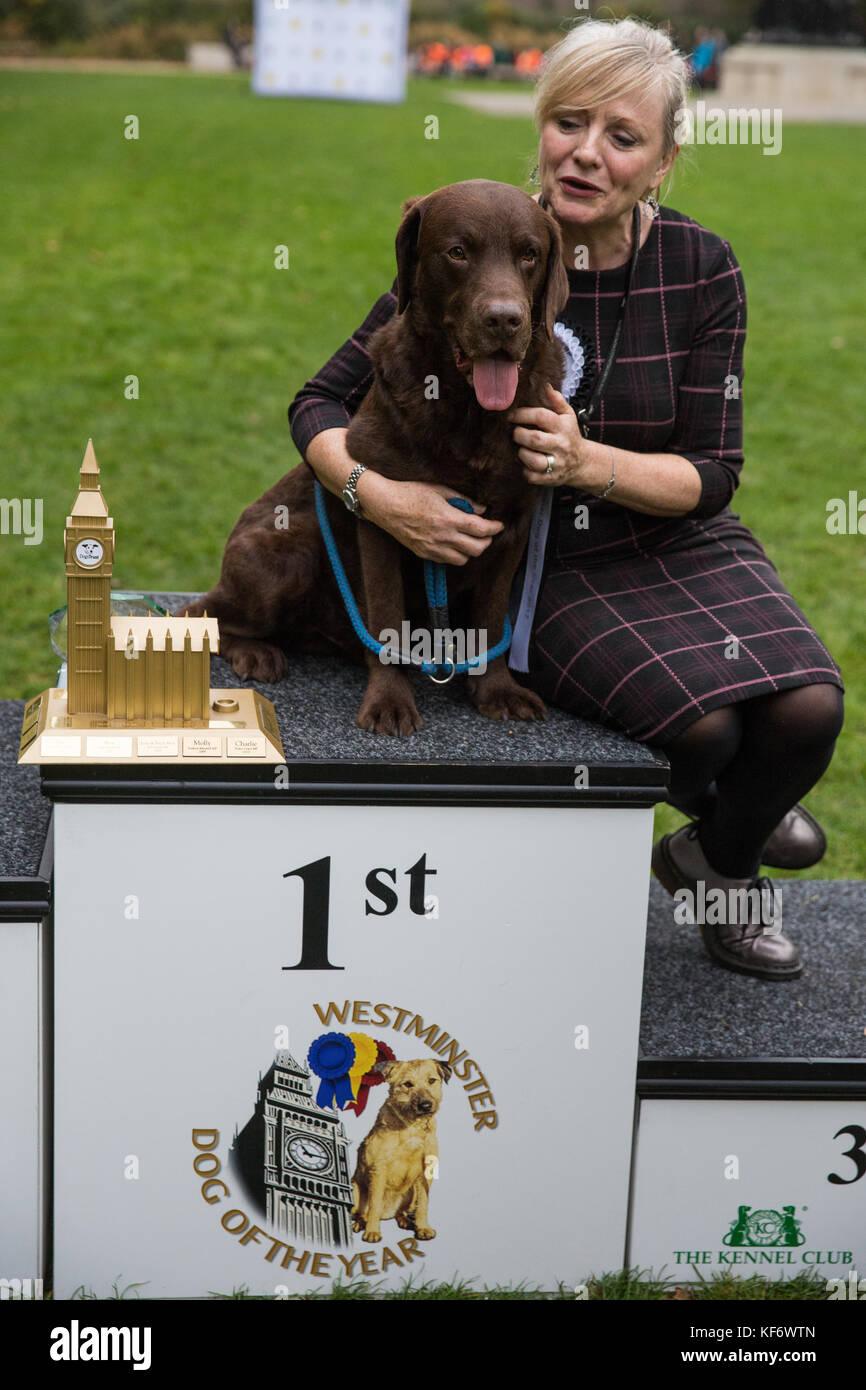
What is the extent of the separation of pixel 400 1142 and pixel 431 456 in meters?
1.00

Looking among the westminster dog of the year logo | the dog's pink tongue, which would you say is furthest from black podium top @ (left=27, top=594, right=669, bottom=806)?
the dog's pink tongue

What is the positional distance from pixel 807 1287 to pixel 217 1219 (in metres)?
0.92

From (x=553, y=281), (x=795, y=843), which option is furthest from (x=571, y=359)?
(x=795, y=843)

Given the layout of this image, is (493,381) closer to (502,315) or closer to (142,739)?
(502,315)

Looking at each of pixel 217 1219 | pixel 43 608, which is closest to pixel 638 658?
pixel 217 1219

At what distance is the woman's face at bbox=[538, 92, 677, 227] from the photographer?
214 centimetres

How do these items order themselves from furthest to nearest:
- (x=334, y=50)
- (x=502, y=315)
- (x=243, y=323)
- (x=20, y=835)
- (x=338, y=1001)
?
(x=334, y=50)
(x=243, y=323)
(x=20, y=835)
(x=338, y=1001)
(x=502, y=315)

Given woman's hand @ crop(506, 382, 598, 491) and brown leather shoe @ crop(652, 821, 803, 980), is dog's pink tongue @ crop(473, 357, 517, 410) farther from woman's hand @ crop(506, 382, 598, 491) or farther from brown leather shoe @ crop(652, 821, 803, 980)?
brown leather shoe @ crop(652, 821, 803, 980)

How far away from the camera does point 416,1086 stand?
201 cm

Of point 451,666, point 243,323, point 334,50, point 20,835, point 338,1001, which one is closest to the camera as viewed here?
point 338,1001

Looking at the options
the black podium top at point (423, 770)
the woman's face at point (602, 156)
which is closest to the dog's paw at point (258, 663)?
the black podium top at point (423, 770)

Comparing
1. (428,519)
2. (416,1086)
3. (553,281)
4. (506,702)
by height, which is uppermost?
(553,281)

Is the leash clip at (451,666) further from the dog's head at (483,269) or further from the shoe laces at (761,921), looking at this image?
the shoe laces at (761,921)

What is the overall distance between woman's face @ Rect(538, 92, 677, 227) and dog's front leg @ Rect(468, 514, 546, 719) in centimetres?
54
